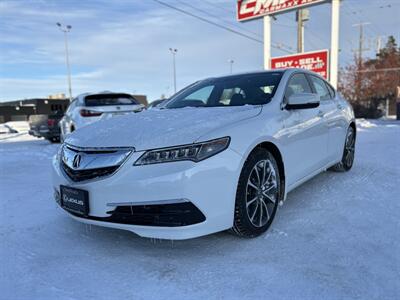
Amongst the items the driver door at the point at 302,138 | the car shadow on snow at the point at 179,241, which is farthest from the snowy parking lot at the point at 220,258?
the driver door at the point at 302,138

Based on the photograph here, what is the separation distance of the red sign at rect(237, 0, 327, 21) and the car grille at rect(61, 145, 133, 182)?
13.2 m

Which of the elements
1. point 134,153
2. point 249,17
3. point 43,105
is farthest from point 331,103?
point 43,105

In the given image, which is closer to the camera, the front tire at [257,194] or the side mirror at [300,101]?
the front tire at [257,194]

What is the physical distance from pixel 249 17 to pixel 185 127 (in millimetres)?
14596

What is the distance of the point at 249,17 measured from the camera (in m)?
15.6

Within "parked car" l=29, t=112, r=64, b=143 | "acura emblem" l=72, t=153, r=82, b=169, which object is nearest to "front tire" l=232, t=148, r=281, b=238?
"acura emblem" l=72, t=153, r=82, b=169

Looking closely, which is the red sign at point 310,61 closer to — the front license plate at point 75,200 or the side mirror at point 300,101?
the side mirror at point 300,101

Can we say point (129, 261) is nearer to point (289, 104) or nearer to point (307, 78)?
point (289, 104)

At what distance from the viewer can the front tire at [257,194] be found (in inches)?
101

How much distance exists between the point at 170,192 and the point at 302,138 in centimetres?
175

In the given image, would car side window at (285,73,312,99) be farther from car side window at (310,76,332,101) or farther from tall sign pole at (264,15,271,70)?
tall sign pole at (264,15,271,70)

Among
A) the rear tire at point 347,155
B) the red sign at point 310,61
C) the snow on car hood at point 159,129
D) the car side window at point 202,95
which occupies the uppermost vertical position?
the red sign at point 310,61

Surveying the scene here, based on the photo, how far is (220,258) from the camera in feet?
8.08

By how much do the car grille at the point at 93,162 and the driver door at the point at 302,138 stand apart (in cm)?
157
